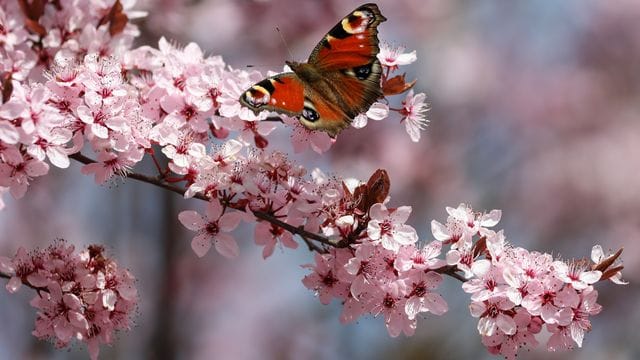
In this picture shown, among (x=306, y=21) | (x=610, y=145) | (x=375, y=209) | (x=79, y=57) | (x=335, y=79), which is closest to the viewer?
(x=375, y=209)

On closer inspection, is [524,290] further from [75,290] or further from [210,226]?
[75,290]

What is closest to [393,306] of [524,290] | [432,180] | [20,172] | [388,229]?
[388,229]

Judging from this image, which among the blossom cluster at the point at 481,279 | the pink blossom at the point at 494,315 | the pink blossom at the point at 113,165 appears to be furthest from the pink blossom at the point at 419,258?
the pink blossom at the point at 113,165

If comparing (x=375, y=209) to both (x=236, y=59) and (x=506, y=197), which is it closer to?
(x=236, y=59)

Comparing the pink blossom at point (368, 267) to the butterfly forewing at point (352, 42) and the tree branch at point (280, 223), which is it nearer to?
the tree branch at point (280, 223)

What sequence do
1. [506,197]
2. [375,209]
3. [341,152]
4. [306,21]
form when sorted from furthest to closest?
1. [506,197]
2. [341,152]
3. [306,21]
4. [375,209]

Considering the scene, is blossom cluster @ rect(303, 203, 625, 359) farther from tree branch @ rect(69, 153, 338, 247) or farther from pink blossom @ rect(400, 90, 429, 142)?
pink blossom @ rect(400, 90, 429, 142)

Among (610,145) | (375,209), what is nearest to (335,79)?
(375,209)
